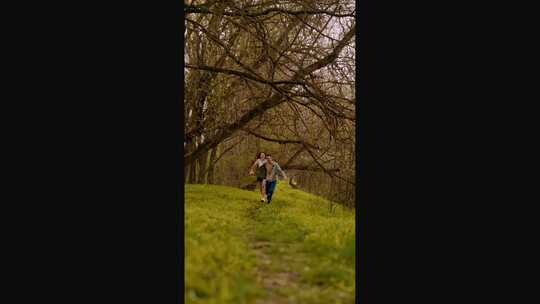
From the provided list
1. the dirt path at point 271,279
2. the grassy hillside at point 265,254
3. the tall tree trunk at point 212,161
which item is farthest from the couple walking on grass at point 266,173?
the dirt path at point 271,279

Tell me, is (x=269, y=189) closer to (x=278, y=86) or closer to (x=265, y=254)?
(x=278, y=86)

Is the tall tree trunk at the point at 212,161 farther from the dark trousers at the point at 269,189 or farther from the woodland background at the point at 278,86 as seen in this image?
the dark trousers at the point at 269,189

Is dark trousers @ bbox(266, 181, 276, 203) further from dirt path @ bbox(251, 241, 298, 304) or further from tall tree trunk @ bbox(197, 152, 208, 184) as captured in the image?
dirt path @ bbox(251, 241, 298, 304)

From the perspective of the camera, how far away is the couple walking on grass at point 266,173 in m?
6.51

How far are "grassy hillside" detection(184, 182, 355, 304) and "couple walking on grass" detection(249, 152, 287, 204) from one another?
58 centimetres

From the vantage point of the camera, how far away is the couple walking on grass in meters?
6.51

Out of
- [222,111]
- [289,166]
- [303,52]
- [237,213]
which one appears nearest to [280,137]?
[289,166]

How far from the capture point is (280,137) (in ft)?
23.8

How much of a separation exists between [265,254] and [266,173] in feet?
7.82

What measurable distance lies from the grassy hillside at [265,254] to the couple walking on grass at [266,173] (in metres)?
0.58

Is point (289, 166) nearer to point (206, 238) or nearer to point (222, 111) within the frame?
point (222, 111)

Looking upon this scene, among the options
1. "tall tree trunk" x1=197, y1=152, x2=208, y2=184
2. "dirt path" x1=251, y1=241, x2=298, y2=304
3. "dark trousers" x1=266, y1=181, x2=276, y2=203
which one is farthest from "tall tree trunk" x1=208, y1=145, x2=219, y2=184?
"dirt path" x1=251, y1=241, x2=298, y2=304

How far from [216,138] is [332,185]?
2306mm

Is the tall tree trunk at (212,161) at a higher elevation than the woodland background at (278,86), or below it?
below
